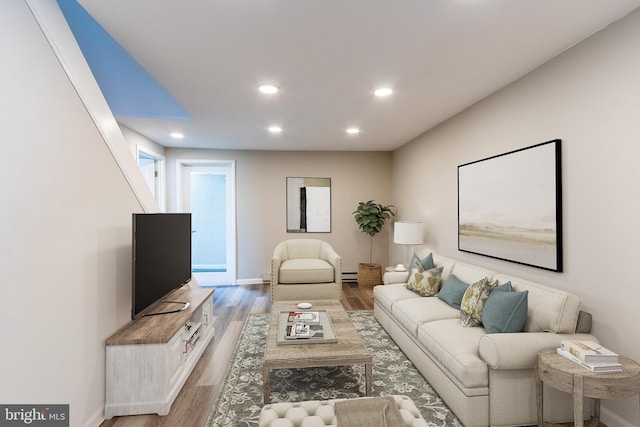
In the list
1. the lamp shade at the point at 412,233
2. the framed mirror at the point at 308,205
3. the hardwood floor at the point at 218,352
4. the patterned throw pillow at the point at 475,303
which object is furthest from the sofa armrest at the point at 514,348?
the framed mirror at the point at 308,205

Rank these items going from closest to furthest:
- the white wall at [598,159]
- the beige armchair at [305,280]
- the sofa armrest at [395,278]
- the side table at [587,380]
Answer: the side table at [587,380] < the white wall at [598,159] < the sofa armrest at [395,278] < the beige armchair at [305,280]

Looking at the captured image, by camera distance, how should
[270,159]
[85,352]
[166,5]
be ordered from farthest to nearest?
[270,159] → [85,352] → [166,5]

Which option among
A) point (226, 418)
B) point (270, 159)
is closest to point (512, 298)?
point (226, 418)

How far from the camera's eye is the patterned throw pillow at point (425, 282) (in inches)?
127

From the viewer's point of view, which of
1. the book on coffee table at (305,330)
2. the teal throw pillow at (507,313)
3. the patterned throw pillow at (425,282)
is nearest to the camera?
the teal throw pillow at (507,313)

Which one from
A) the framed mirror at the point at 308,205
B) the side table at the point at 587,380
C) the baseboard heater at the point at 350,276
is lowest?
the baseboard heater at the point at 350,276

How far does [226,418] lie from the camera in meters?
2.00

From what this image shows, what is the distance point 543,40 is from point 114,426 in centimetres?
371

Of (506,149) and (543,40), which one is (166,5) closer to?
(543,40)

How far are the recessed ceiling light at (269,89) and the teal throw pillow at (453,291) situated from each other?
2.47 meters

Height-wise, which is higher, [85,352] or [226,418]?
[85,352]

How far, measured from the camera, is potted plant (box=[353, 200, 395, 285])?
17.6 feet

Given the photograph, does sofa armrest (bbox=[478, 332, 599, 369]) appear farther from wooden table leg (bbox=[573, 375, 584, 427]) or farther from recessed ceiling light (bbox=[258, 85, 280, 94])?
recessed ceiling light (bbox=[258, 85, 280, 94])

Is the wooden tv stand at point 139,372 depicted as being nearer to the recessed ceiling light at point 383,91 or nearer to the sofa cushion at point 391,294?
the sofa cushion at point 391,294
